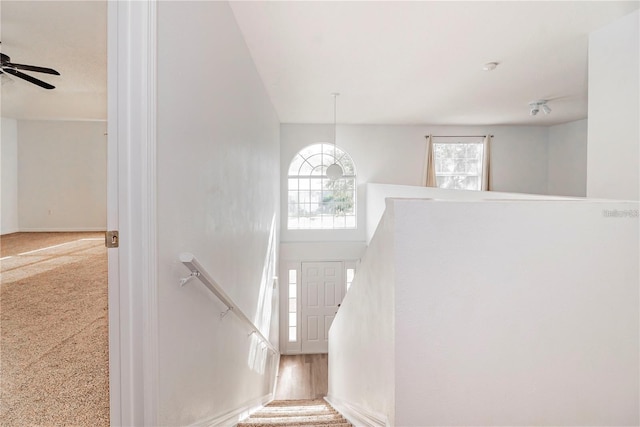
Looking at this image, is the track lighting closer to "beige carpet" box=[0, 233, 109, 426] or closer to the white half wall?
the white half wall

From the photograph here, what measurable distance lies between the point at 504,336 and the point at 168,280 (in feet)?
4.73

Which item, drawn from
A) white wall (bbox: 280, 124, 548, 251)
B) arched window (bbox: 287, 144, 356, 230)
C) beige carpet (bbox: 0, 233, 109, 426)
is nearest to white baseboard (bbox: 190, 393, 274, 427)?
beige carpet (bbox: 0, 233, 109, 426)

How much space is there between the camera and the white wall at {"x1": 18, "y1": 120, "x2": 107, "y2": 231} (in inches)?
281

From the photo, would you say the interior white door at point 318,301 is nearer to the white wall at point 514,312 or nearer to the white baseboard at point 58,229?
the white baseboard at point 58,229

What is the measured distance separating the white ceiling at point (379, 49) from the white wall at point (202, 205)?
0.66 meters

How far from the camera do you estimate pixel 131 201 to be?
1.23 metres

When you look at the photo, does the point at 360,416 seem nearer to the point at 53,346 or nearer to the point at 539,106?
the point at 53,346

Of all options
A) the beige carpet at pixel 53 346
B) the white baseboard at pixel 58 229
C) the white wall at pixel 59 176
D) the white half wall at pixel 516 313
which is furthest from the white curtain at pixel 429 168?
the white baseboard at pixel 58 229

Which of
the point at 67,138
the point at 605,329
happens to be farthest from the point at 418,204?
the point at 67,138

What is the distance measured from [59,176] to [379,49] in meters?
7.39

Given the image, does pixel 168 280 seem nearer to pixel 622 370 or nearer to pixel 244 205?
pixel 244 205

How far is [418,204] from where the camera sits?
4.35 feet

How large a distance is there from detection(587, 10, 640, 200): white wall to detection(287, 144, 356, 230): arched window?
4.69 m

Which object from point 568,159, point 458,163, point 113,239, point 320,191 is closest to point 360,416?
point 113,239
